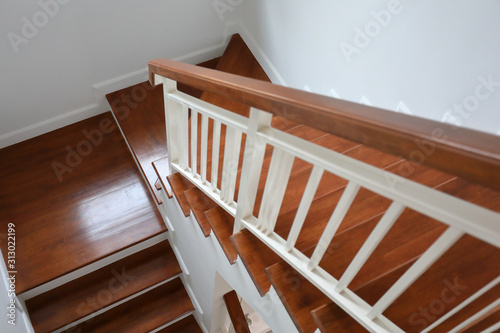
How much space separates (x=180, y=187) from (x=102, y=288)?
4.19 feet

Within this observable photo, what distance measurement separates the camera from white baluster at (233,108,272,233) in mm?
1234

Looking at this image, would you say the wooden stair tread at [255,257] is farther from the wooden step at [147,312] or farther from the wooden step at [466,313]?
the wooden step at [147,312]

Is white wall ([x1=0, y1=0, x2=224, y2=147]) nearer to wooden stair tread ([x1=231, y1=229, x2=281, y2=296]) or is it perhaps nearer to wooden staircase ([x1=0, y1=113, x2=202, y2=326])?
wooden staircase ([x1=0, y1=113, x2=202, y2=326])

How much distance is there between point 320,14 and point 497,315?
6.73 feet

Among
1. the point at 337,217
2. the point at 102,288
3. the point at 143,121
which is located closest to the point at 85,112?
the point at 143,121

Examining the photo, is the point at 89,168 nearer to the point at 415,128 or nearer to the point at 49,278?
the point at 49,278

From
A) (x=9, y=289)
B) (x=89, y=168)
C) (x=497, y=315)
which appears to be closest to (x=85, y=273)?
(x=9, y=289)

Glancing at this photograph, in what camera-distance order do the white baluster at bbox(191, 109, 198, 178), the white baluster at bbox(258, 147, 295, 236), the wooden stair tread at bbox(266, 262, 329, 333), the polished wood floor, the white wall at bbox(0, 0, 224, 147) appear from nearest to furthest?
the white baluster at bbox(258, 147, 295, 236) < the wooden stair tread at bbox(266, 262, 329, 333) < the white baluster at bbox(191, 109, 198, 178) < the white wall at bbox(0, 0, 224, 147) < the polished wood floor

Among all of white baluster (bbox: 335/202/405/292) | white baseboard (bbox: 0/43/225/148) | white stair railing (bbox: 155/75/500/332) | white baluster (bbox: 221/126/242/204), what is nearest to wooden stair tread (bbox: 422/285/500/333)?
white stair railing (bbox: 155/75/500/332)

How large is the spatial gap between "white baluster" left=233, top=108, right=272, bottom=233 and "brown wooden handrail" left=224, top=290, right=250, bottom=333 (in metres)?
1.52

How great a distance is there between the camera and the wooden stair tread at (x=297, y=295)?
4.65 feet

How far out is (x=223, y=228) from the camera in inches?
76.7

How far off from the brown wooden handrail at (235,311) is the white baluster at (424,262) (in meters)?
2.10

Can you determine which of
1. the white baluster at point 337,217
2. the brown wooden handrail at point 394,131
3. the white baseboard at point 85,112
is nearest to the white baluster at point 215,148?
the brown wooden handrail at point 394,131
